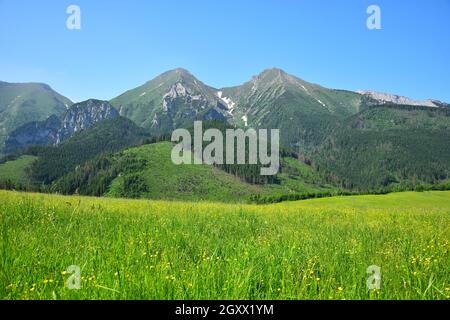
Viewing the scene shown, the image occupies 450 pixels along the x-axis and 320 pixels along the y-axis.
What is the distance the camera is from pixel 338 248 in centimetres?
799

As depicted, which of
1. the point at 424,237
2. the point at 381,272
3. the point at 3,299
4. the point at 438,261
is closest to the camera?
the point at 3,299

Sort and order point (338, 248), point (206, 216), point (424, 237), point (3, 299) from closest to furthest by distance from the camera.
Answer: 1. point (3, 299)
2. point (338, 248)
3. point (424, 237)
4. point (206, 216)

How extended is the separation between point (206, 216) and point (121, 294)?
926 centimetres

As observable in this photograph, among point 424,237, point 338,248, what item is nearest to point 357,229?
point 424,237

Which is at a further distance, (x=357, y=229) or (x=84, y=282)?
(x=357, y=229)

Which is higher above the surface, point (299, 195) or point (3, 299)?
point (3, 299)

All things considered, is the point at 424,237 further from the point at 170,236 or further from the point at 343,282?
the point at 170,236
